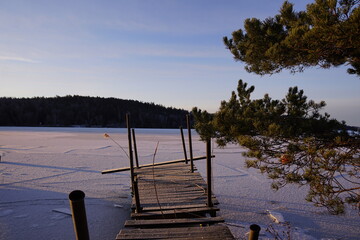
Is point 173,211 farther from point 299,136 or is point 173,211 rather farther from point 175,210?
point 299,136

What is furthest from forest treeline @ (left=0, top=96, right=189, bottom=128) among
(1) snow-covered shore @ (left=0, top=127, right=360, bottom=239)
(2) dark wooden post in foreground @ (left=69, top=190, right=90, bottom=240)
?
(2) dark wooden post in foreground @ (left=69, top=190, right=90, bottom=240)

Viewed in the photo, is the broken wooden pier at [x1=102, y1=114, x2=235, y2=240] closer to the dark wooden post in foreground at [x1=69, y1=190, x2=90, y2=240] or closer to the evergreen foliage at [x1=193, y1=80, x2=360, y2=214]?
the evergreen foliage at [x1=193, y1=80, x2=360, y2=214]

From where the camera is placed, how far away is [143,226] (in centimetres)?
376

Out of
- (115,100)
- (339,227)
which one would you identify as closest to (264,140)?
(339,227)

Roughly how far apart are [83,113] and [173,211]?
59.1 meters

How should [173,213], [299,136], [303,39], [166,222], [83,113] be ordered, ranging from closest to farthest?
[303,39] < [299,136] < [166,222] < [173,213] < [83,113]

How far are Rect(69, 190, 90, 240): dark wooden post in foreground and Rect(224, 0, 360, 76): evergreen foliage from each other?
99.4 inches

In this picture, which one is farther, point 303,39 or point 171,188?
point 171,188

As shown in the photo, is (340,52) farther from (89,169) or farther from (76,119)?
(76,119)

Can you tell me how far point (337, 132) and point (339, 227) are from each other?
3340 millimetres

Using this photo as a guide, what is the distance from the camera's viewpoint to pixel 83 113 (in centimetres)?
5888

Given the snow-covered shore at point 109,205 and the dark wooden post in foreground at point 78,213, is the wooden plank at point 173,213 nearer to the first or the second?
the snow-covered shore at point 109,205

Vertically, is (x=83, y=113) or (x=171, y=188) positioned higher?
(x=83, y=113)

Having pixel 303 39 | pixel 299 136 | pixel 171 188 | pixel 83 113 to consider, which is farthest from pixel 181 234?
pixel 83 113
